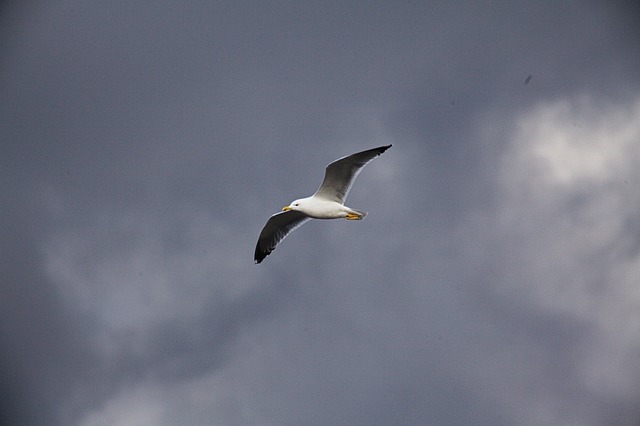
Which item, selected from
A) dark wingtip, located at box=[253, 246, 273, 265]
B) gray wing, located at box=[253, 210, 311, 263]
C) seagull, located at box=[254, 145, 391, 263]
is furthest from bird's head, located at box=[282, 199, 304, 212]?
dark wingtip, located at box=[253, 246, 273, 265]

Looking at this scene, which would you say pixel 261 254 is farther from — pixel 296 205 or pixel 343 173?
pixel 343 173

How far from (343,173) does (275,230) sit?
3074mm

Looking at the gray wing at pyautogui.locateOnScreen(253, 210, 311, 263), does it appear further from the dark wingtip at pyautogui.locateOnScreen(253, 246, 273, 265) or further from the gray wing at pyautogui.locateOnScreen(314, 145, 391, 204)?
the gray wing at pyautogui.locateOnScreen(314, 145, 391, 204)

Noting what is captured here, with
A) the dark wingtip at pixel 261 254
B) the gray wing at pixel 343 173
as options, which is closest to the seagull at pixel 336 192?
the gray wing at pixel 343 173

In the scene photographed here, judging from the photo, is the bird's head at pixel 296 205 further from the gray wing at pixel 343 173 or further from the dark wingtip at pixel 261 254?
the dark wingtip at pixel 261 254

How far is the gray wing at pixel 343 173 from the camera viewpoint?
63.3 ft

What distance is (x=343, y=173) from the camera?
19.6m

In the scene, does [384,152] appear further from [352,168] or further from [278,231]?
[278,231]

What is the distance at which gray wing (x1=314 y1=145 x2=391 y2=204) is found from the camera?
63.3ft

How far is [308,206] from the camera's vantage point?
20000 millimetres

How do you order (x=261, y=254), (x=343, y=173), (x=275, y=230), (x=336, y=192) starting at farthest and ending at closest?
(x=261, y=254)
(x=275, y=230)
(x=336, y=192)
(x=343, y=173)

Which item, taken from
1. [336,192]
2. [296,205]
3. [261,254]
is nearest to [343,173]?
[336,192]

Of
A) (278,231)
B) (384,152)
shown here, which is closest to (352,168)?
(384,152)

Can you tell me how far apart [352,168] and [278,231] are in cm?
324
